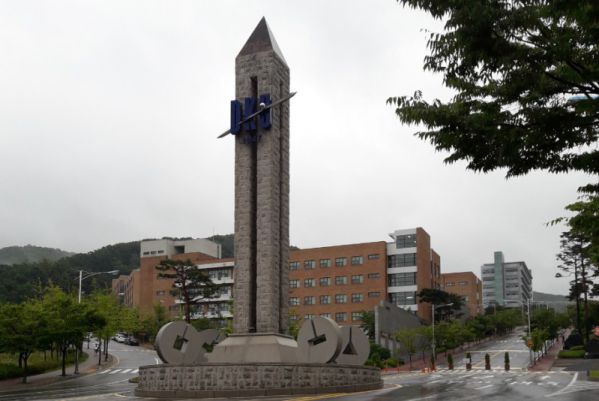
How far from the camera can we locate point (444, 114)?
13547 millimetres

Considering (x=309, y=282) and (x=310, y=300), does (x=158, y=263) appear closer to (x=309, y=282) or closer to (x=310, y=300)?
(x=309, y=282)

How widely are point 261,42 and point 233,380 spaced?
2006 centimetres

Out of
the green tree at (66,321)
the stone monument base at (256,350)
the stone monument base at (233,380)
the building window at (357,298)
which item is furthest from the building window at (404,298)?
the stone monument base at (233,380)

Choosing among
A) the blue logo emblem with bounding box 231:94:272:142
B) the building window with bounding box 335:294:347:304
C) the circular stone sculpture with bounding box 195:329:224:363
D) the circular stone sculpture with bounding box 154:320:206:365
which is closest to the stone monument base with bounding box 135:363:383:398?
the circular stone sculpture with bounding box 154:320:206:365

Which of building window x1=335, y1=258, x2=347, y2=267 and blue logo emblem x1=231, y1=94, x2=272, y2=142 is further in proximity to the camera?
building window x1=335, y1=258, x2=347, y2=267

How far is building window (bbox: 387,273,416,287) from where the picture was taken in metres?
104

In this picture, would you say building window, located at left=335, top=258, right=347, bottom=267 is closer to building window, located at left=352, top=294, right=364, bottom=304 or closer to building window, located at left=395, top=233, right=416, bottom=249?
building window, located at left=352, top=294, right=364, bottom=304

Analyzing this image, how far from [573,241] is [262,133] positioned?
3104 inches

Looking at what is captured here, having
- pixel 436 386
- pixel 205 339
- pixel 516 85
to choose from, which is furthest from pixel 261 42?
pixel 516 85

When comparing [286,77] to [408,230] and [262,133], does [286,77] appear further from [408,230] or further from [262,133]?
[408,230]

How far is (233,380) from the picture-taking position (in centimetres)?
3067

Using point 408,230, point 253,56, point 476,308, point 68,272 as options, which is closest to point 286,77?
point 253,56

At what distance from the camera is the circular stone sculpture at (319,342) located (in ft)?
113

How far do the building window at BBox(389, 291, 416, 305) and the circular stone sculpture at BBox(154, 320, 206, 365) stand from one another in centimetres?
6811
